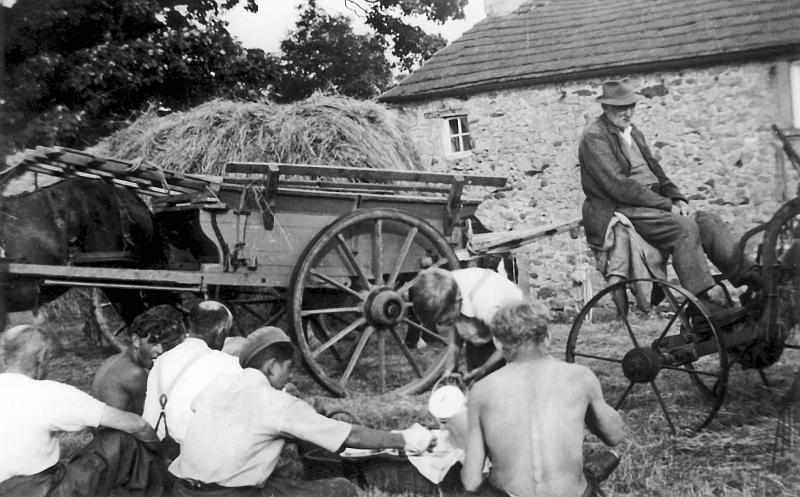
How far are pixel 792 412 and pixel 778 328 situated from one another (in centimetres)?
40

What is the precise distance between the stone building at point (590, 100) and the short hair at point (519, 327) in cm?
362

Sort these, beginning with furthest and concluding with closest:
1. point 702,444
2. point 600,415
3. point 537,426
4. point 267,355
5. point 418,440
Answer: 1. point 702,444
2. point 418,440
3. point 267,355
4. point 600,415
5. point 537,426

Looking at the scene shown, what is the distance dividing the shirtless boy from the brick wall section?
3647 mm

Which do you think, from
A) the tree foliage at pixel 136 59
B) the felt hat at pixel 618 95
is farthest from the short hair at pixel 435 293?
the tree foliage at pixel 136 59

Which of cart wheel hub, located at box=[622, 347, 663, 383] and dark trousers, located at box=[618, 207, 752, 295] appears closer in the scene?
cart wheel hub, located at box=[622, 347, 663, 383]

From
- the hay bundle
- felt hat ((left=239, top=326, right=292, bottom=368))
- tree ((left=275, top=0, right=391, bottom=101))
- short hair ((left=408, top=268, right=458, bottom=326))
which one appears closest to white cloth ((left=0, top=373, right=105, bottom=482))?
felt hat ((left=239, top=326, right=292, bottom=368))

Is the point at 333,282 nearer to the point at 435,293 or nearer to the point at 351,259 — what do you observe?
the point at 351,259

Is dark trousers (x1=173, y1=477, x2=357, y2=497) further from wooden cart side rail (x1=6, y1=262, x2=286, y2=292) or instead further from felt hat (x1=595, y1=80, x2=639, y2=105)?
felt hat (x1=595, y1=80, x2=639, y2=105)

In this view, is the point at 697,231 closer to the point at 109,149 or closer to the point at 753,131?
the point at 753,131

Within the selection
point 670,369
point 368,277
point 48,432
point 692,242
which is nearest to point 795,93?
point 692,242

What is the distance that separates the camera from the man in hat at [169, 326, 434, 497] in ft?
8.02

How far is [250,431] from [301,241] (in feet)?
7.62

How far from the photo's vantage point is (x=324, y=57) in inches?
270

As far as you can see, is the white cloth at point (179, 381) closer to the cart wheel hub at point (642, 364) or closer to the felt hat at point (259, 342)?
the felt hat at point (259, 342)
